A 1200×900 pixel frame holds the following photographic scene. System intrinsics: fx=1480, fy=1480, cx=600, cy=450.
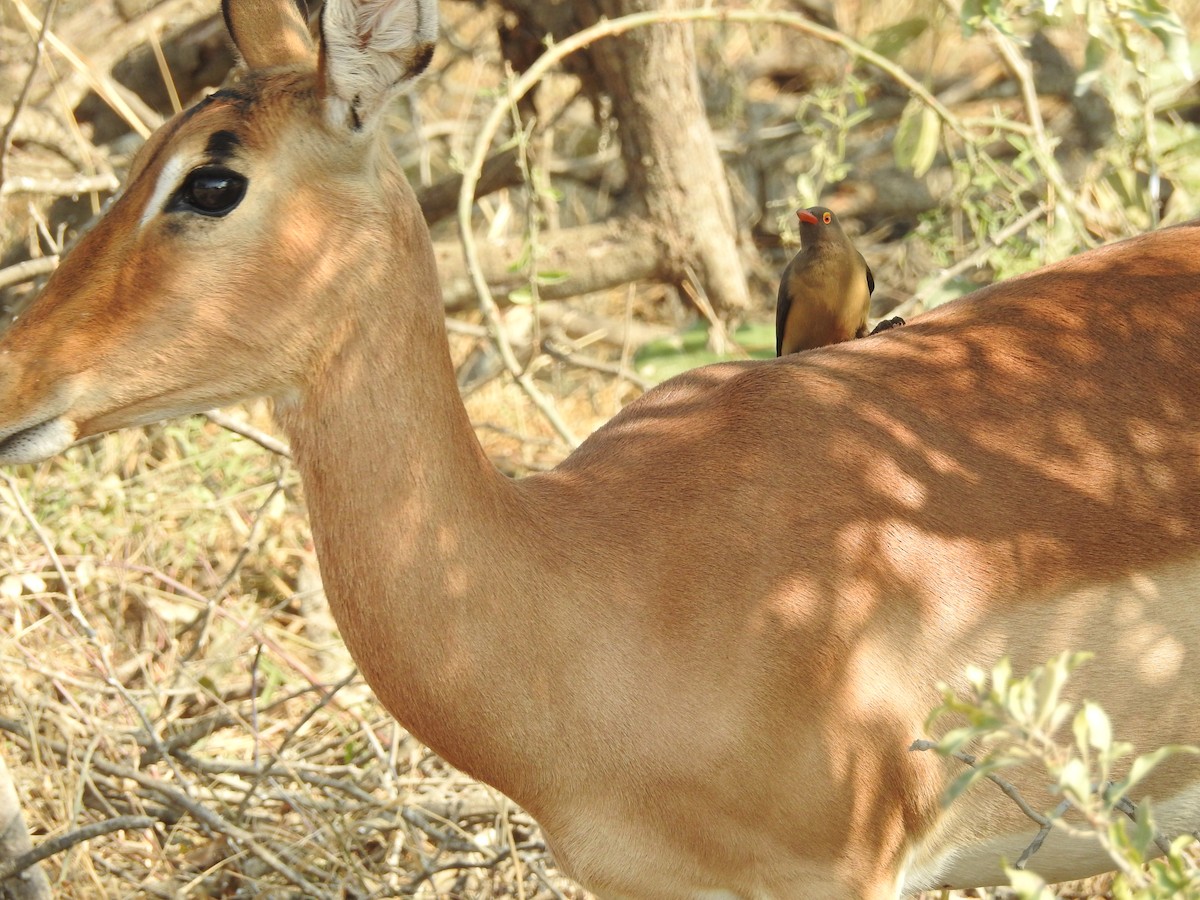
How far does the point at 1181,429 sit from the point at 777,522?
31.1 inches

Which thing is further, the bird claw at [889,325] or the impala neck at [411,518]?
the bird claw at [889,325]

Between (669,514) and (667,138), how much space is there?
2932 millimetres

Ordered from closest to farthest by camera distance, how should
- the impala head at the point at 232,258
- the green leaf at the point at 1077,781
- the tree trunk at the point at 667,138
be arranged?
1. the green leaf at the point at 1077,781
2. the impala head at the point at 232,258
3. the tree trunk at the point at 667,138

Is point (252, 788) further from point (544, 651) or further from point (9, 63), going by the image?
point (9, 63)

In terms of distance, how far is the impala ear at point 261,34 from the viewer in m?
2.76

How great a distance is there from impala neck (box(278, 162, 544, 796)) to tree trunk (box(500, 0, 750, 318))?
2.86 metres

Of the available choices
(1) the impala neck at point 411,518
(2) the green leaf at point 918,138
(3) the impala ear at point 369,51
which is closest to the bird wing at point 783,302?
(1) the impala neck at point 411,518

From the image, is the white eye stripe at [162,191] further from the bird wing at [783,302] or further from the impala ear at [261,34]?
the bird wing at [783,302]

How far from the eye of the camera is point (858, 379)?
2748 mm

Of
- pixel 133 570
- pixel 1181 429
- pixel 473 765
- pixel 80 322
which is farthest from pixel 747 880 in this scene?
pixel 133 570

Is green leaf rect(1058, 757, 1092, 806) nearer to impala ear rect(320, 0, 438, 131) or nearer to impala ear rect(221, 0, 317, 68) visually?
impala ear rect(320, 0, 438, 131)

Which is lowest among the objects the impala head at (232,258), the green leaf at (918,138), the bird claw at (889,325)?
the green leaf at (918,138)

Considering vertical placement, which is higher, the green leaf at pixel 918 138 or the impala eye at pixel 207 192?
the impala eye at pixel 207 192

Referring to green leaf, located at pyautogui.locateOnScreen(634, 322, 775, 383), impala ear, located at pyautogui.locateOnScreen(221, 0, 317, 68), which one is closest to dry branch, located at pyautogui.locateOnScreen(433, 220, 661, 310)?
green leaf, located at pyautogui.locateOnScreen(634, 322, 775, 383)
